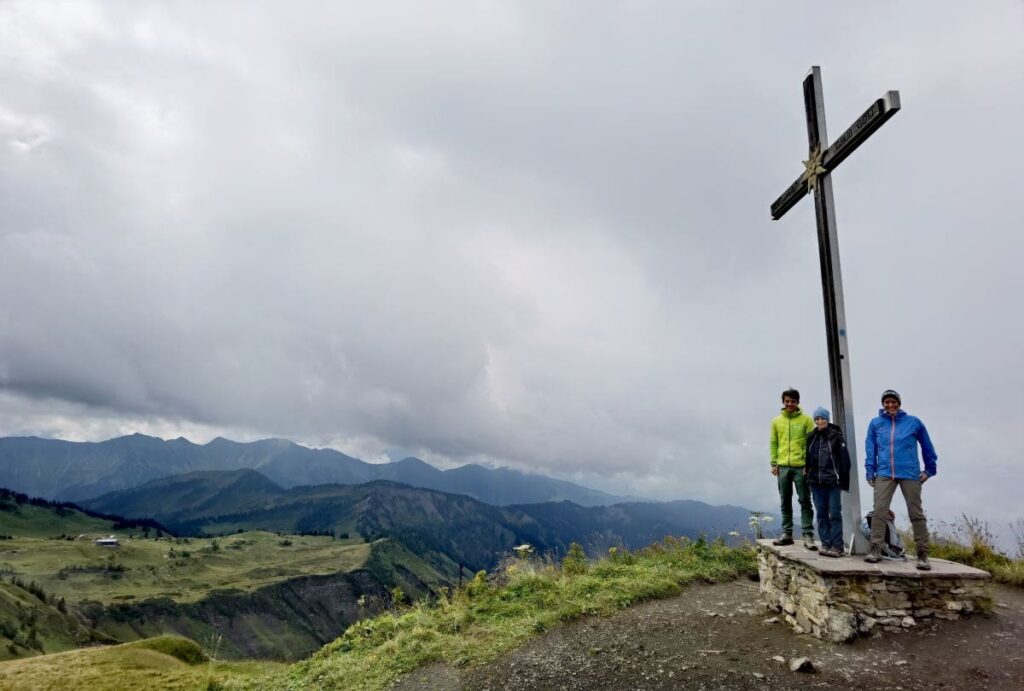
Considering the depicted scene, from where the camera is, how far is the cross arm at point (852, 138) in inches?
348

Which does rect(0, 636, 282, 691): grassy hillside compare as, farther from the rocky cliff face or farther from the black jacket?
the rocky cliff face

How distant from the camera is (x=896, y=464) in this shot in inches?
348

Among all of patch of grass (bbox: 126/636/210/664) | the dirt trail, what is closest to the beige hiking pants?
the dirt trail

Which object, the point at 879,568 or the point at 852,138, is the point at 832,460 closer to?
the point at 879,568

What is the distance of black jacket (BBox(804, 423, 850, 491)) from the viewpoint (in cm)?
925

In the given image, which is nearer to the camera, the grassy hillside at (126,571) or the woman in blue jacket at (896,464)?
the woman in blue jacket at (896,464)

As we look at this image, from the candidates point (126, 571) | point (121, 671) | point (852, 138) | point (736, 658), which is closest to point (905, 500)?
point (736, 658)

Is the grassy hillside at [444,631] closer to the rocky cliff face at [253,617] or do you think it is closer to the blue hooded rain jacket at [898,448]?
the blue hooded rain jacket at [898,448]

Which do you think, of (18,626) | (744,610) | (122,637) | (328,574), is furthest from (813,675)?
(328,574)

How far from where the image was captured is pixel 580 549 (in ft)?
44.5

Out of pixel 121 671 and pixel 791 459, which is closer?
pixel 121 671

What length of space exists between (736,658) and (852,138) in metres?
8.88

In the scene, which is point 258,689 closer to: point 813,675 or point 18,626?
point 813,675

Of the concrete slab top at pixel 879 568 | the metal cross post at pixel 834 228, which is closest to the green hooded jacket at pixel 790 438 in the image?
the metal cross post at pixel 834 228
